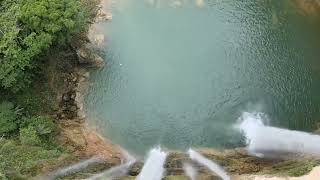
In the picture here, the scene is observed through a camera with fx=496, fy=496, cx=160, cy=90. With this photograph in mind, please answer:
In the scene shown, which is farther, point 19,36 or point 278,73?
point 278,73

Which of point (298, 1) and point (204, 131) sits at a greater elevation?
point (298, 1)

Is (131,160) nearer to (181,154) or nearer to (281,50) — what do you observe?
(181,154)

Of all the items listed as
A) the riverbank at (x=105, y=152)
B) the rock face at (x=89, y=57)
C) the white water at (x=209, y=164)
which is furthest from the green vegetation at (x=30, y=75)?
the white water at (x=209, y=164)

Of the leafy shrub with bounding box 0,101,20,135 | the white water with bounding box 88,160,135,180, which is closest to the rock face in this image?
the leafy shrub with bounding box 0,101,20,135

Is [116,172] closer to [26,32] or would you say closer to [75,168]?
[75,168]

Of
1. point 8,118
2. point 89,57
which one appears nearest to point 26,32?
point 8,118

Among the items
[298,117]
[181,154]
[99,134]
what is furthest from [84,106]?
[298,117]
